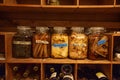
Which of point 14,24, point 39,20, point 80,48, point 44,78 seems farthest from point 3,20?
point 80,48

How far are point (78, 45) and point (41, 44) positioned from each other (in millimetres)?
283

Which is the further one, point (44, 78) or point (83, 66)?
point (83, 66)

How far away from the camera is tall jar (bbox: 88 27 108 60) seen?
131 centimetres

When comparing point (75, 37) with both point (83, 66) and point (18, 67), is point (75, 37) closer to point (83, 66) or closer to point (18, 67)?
point (83, 66)

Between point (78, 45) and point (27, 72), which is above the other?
point (78, 45)

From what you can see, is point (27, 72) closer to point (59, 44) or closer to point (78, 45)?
point (59, 44)

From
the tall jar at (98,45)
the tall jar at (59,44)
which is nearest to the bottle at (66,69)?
the tall jar at (59,44)

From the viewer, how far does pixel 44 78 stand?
1.38m

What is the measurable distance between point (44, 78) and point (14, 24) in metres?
0.56

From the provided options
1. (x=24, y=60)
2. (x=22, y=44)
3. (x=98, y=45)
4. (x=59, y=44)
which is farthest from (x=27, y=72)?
(x=98, y=45)

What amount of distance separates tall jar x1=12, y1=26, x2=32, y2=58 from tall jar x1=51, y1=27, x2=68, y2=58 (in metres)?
0.18

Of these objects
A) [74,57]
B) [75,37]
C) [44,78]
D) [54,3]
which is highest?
[54,3]

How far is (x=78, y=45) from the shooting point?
1313 millimetres

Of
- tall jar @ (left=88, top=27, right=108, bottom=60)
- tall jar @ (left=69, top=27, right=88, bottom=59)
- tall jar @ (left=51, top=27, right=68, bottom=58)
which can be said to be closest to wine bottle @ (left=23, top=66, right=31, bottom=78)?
tall jar @ (left=51, top=27, right=68, bottom=58)
